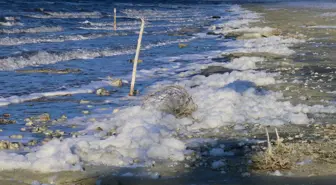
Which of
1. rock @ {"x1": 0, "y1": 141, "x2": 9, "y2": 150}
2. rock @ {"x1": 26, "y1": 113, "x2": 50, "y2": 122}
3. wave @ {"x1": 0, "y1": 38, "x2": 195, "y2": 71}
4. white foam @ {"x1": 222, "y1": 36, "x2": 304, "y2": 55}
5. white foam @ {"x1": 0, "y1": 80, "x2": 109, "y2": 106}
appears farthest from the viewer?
white foam @ {"x1": 222, "y1": 36, "x2": 304, "y2": 55}

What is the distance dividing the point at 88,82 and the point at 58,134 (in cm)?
589

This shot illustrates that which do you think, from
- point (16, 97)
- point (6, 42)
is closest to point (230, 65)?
point (16, 97)

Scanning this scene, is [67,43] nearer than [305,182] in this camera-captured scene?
No

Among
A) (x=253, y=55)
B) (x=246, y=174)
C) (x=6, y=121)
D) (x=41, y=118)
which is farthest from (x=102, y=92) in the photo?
(x=253, y=55)

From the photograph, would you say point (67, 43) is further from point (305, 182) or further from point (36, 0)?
point (36, 0)

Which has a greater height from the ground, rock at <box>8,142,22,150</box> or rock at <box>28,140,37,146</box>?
rock at <box>28,140,37,146</box>

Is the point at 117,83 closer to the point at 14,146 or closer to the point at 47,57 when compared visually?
the point at 14,146

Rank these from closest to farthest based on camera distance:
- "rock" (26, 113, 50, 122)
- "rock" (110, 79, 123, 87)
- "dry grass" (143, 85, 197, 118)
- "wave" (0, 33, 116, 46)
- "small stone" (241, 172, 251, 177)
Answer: "small stone" (241, 172, 251, 177), "dry grass" (143, 85, 197, 118), "rock" (26, 113, 50, 122), "rock" (110, 79, 123, 87), "wave" (0, 33, 116, 46)

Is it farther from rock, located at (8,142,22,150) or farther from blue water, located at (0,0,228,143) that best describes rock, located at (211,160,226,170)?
blue water, located at (0,0,228,143)

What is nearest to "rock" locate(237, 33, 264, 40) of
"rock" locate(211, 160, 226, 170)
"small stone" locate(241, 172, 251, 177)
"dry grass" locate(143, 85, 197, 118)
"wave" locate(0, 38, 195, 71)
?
"wave" locate(0, 38, 195, 71)

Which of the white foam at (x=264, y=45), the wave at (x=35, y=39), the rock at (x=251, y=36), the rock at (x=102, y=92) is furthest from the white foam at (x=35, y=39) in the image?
the rock at (x=102, y=92)

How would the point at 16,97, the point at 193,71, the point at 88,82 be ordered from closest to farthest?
1. the point at 16,97
2. the point at 88,82
3. the point at 193,71

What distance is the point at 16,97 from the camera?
504 inches

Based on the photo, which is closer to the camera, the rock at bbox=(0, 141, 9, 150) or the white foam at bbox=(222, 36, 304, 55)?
the rock at bbox=(0, 141, 9, 150)
